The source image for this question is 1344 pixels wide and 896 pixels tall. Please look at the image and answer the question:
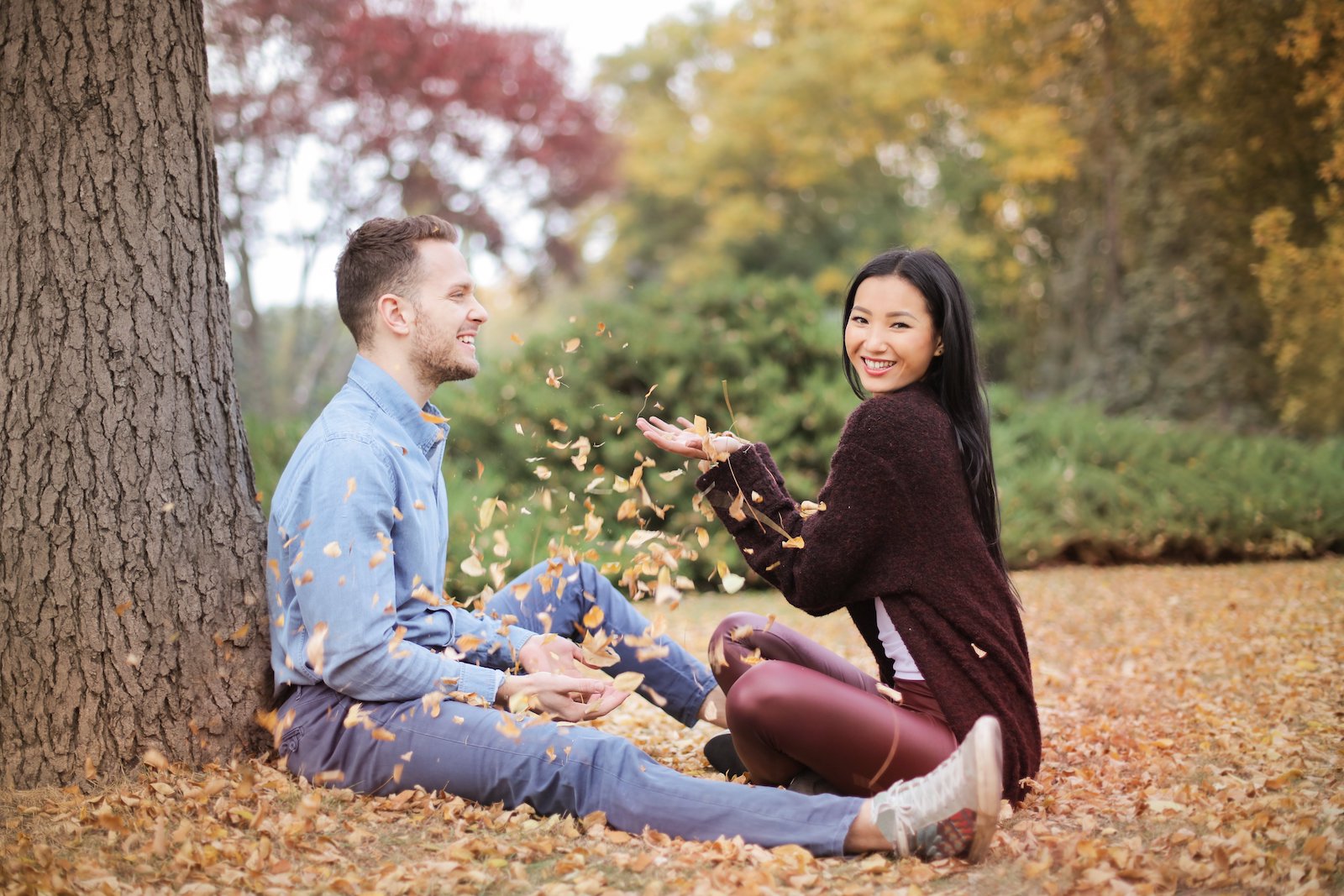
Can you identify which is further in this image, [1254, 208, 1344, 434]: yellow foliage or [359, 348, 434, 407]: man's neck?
[1254, 208, 1344, 434]: yellow foliage

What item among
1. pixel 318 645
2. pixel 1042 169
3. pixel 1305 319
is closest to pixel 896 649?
pixel 318 645

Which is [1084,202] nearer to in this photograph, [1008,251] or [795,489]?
[1008,251]

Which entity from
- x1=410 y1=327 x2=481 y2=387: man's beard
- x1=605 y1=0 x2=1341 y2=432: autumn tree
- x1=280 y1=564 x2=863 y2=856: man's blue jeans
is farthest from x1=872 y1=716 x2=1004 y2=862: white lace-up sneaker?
x1=605 y1=0 x2=1341 y2=432: autumn tree

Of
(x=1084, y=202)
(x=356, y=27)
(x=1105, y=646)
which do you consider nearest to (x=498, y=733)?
(x=1105, y=646)

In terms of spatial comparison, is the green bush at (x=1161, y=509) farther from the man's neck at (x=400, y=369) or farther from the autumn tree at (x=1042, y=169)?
the man's neck at (x=400, y=369)

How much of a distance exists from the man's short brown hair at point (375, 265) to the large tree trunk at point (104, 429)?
433 millimetres

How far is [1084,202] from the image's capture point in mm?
15094

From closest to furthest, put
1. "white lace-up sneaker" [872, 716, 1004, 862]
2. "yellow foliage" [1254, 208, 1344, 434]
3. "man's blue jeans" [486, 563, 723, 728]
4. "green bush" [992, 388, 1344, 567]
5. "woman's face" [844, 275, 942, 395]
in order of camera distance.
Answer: "white lace-up sneaker" [872, 716, 1004, 862] < "woman's face" [844, 275, 942, 395] < "man's blue jeans" [486, 563, 723, 728] < "green bush" [992, 388, 1344, 567] < "yellow foliage" [1254, 208, 1344, 434]

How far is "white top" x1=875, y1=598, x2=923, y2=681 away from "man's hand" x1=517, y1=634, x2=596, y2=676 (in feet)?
2.67

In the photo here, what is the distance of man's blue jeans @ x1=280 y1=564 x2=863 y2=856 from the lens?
2.40 m

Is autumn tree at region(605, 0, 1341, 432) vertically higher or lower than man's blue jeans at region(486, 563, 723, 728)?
higher

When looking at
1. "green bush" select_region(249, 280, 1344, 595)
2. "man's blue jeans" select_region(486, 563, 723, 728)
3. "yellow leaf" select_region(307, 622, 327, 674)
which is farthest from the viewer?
"green bush" select_region(249, 280, 1344, 595)

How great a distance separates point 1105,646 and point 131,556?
14.2 feet

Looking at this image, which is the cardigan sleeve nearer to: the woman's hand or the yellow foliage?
the woman's hand
